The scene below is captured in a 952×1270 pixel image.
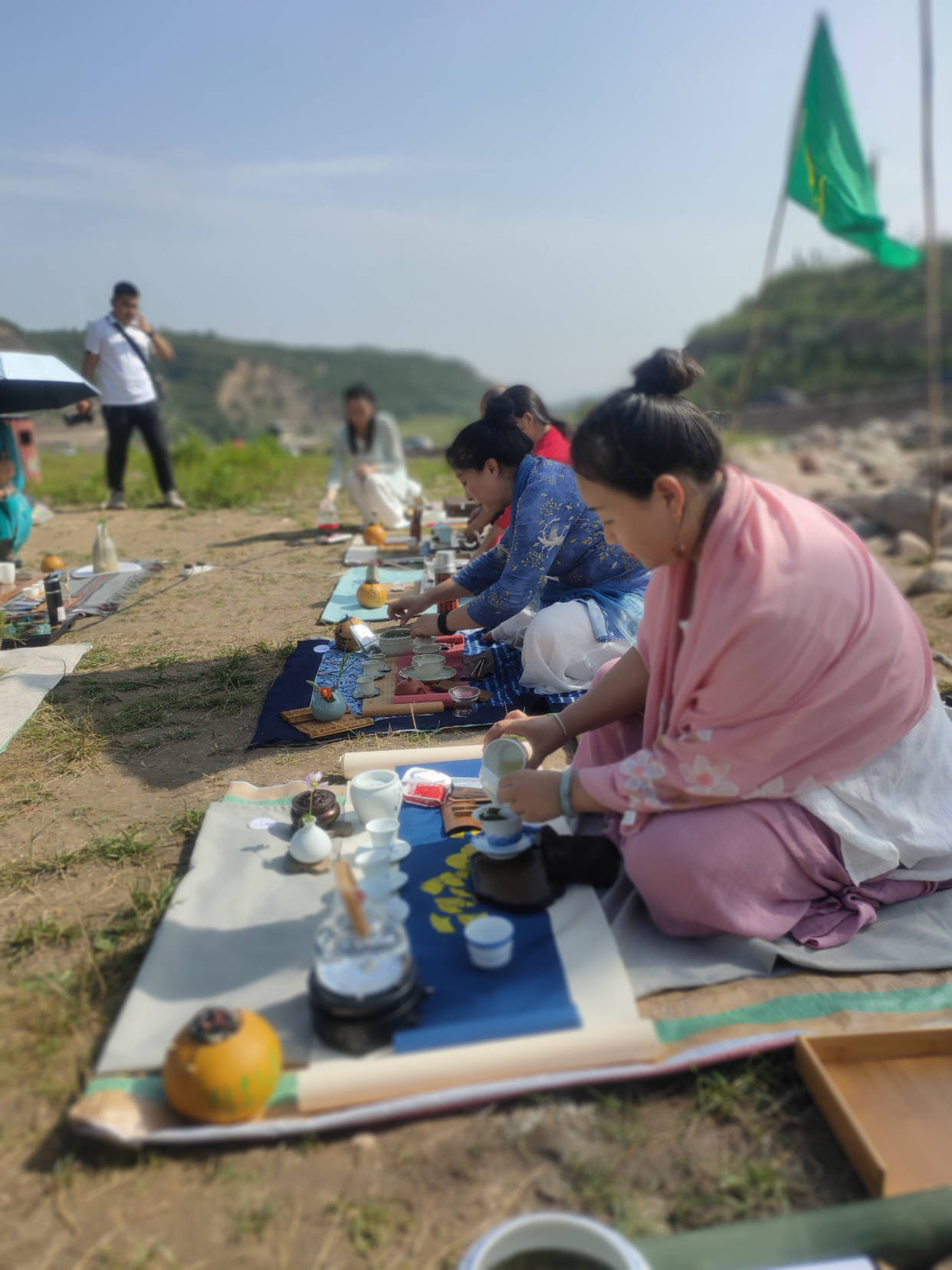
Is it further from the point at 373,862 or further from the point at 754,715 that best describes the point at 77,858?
the point at 754,715

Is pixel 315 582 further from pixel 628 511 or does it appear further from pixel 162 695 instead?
pixel 628 511

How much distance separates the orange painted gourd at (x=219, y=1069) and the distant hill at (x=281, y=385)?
2494cm

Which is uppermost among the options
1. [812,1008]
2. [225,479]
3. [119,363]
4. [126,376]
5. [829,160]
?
[829,160]

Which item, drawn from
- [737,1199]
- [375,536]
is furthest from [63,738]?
[375,536]

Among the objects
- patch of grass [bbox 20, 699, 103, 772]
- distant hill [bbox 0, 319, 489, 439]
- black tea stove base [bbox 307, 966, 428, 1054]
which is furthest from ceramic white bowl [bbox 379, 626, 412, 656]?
distant hill [bbox 0, 319, 489, 439]

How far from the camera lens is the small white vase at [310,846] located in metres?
2.49

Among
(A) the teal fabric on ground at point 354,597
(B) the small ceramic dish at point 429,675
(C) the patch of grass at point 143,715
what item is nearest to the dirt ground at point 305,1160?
(C) the patch of grass at point 143,715

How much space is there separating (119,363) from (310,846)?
7.26 meters

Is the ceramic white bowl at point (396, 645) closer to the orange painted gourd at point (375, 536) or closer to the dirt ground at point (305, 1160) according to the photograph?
the dirt ground at point (305, 1160)

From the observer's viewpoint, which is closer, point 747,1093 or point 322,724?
point 747,1093

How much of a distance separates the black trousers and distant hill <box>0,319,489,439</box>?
54.8 ft

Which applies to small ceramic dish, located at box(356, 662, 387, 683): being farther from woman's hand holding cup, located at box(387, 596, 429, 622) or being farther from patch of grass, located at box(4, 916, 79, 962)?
patch of grass, located at box(4, 916, 79, 962)

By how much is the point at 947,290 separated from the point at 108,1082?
43047 mm

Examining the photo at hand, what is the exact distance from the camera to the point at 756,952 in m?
2.09
